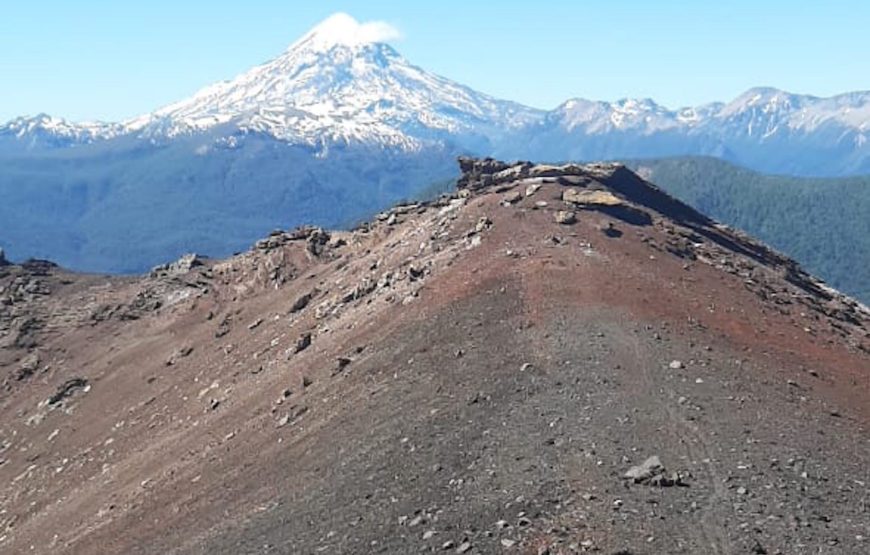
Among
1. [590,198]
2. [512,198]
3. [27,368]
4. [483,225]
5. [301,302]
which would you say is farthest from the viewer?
[27,368]

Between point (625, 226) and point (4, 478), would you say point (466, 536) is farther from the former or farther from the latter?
point (4, 478)

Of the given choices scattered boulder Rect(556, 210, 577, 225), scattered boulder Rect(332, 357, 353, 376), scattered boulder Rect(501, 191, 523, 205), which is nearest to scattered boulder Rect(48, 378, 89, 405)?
scattered boulder Rect(332, 357, 353, 376)

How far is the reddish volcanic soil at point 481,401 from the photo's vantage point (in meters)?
27.3

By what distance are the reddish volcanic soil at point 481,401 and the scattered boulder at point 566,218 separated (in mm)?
286

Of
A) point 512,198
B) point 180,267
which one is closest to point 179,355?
point 512,198

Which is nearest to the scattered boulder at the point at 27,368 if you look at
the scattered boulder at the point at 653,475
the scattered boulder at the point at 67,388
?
the scattered boulder at the point at 67,388

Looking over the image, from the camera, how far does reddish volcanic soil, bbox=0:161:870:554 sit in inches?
1074

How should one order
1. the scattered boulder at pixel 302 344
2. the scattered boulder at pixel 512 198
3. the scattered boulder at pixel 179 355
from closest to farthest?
the scattered boulder at pixel 302 344, the scattered boulder at pixel 512 198, the scattered boulder at pixel 179 355

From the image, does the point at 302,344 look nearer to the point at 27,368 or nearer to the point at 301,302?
the point at 301,302

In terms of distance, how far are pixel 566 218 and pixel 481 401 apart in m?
17.7

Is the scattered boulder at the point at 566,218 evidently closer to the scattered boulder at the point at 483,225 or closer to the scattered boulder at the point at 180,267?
the scattered boulder at the point at 483,225

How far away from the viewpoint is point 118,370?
206ft

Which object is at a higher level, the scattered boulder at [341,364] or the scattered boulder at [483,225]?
the scattered boulder at [483,225]

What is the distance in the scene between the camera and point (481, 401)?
34.2 m
